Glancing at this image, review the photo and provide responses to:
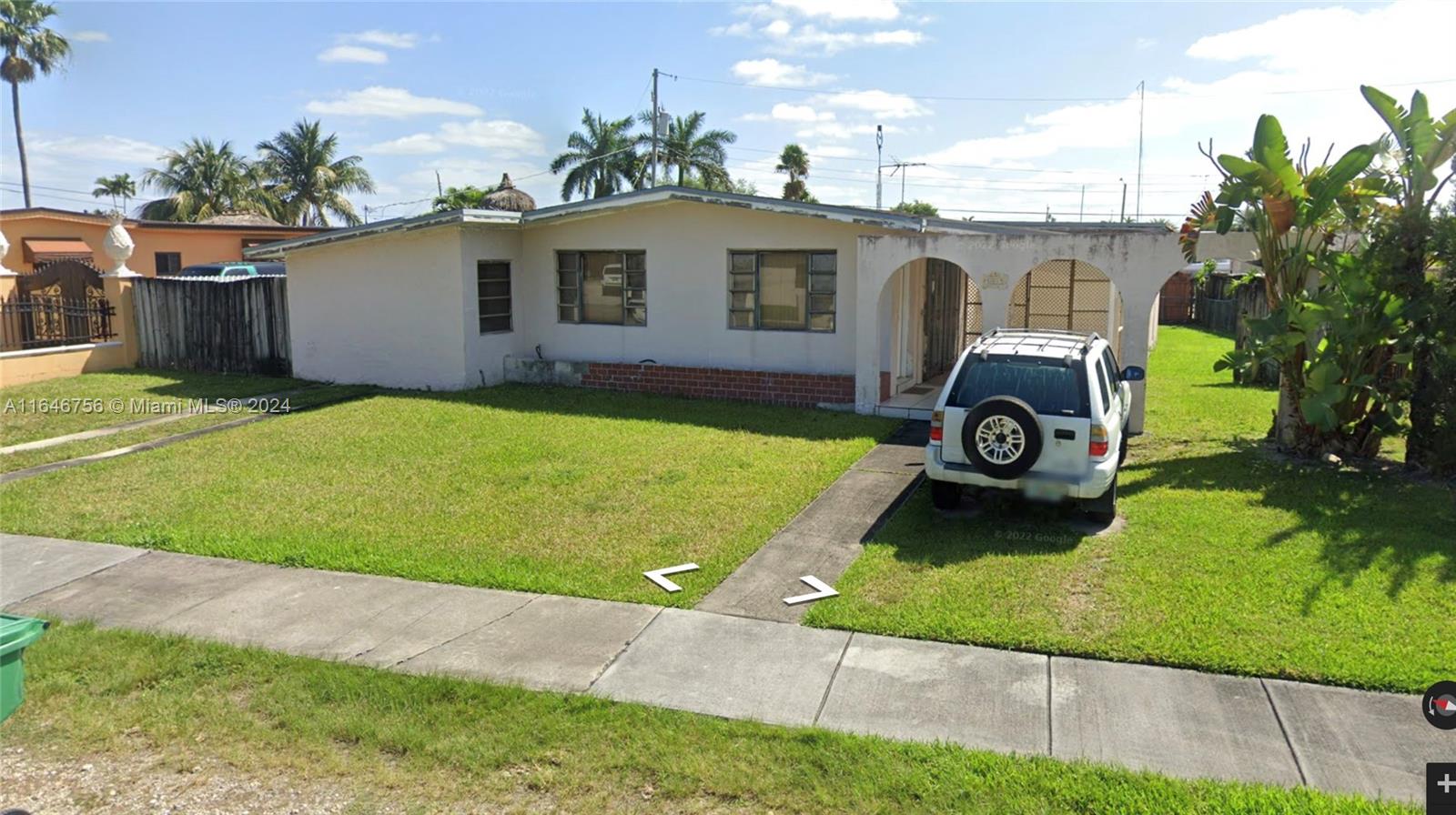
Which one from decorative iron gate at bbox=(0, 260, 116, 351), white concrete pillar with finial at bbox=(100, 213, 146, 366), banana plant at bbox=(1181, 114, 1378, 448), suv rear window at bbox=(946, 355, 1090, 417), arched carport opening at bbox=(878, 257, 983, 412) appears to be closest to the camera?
suv rear window at bbox=(946, 355, 1090, 417)

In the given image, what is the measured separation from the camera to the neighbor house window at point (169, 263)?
99.8ft

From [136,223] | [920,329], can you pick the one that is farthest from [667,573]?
[136,223]

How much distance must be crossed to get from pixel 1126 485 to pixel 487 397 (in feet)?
32.0

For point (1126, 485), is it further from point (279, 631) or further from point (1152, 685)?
point (279, 631)

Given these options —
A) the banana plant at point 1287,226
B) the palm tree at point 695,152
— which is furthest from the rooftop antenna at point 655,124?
the banana plant at point 1287,226

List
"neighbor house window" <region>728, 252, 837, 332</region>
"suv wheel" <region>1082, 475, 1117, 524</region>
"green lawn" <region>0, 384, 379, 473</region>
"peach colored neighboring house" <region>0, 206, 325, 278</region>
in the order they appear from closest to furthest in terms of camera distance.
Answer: "suv wheel" <region>1082, 475, 1117, 524</region>, "green lawn" <region>0, 384, 379, 473</region>, "neighbor house window" <region>728, 252, 837, 332</region>, "peach colored neighboring house" <region>0, 206, 325, 278</region>

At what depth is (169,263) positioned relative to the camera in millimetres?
30734

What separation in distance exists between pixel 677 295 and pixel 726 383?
5.69 ft

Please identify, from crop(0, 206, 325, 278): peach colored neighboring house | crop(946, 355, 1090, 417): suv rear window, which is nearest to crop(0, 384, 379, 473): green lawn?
crop(946, 355, 1090, 417): suv rear window

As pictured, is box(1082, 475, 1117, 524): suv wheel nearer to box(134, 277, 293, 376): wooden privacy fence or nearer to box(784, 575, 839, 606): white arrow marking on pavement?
box(784, 575, 839, 606): white arrow marking on pavement

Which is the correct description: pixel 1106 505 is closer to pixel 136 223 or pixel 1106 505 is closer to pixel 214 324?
pixel 214 324

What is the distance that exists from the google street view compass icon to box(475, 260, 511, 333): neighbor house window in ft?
45.8

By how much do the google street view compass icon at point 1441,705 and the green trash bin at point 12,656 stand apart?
6575 mm

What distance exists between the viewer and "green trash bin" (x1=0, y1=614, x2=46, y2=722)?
3.84 metres
